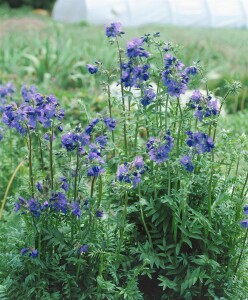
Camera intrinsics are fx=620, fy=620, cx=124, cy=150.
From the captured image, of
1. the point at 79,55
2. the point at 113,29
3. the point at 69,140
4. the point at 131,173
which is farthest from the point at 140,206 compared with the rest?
the point at 79,55

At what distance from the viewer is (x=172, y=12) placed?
637 inches

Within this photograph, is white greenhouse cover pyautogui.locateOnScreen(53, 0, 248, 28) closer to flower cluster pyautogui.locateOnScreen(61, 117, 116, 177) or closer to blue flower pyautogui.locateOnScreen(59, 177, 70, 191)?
blue flower pyautogui.locateOnScreen(59, 177, 70, 191)

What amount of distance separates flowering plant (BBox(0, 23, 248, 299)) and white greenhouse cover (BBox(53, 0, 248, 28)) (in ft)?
42.8

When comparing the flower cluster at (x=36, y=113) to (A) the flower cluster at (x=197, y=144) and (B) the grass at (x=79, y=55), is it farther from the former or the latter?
(B) the grass at (x=79, y=55)

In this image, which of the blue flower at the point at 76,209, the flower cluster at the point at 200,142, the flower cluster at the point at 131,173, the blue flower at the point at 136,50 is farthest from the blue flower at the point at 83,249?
the blue flower at the point at 136,50

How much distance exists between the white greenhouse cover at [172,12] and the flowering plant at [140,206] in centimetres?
1306

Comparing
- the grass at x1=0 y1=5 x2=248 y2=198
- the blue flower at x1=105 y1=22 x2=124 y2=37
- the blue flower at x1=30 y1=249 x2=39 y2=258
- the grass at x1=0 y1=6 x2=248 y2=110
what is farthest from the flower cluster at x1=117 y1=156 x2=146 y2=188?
the grass at x1=0 y1=6 x2=248 y2=110

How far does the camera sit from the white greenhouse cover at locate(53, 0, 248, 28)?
52.8ft

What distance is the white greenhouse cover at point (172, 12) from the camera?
16094 millimetres

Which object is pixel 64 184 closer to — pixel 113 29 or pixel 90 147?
pixel 90 147

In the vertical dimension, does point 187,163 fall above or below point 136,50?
below

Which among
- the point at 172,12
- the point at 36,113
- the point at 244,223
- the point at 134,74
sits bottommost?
the point at 172,12

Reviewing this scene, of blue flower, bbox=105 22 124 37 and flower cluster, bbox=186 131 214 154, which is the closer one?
flower cluster, bbox=186 131 214 154

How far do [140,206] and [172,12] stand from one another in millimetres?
13681
